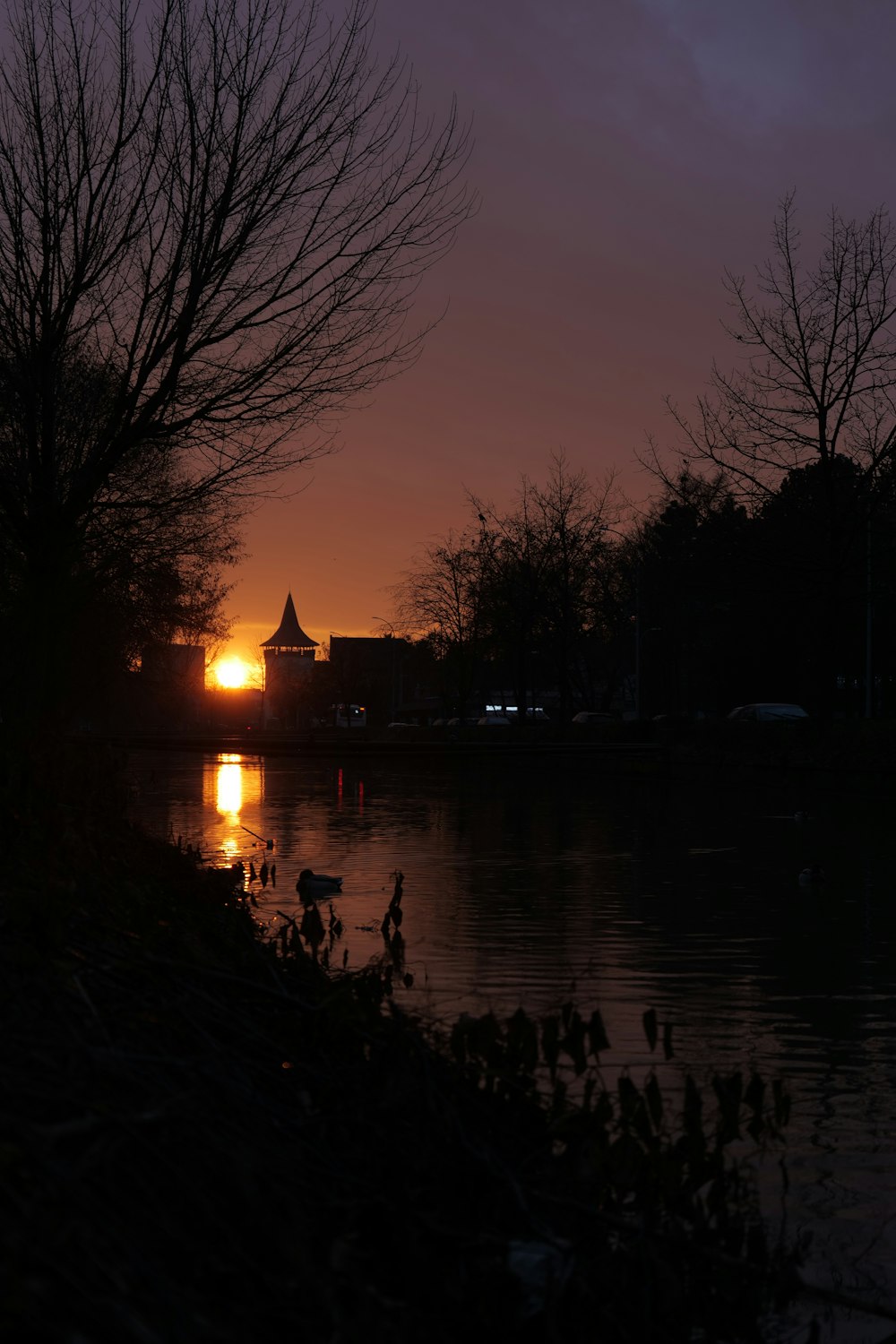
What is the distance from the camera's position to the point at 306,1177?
10.6 ft

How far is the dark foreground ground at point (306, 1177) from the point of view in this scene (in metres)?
2.50

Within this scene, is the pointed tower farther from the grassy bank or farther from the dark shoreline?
the grassy bank

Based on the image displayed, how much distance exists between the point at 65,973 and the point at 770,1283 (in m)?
2.06

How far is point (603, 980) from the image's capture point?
9.48m

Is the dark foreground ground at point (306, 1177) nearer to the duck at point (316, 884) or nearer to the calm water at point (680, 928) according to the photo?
the calm water at point (680, 928)

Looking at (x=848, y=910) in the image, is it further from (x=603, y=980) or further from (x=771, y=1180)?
(x=771, y=1180)

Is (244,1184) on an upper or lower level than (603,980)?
upper

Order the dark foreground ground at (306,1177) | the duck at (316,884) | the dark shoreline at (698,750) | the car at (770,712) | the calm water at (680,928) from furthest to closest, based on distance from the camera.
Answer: the car at (770,712) < the dark shoreline at (698,750) < the duck at (316,884) < the calm water at (680,928) < the dark foreground ground at (306,1177)

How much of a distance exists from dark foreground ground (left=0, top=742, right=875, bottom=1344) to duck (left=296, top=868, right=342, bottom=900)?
8120 millimetres

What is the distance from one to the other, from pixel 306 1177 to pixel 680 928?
9122mm

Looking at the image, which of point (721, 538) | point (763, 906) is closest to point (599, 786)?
point (721, 538)

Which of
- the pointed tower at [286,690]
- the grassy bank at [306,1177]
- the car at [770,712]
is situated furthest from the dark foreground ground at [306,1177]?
the pointed tower at [286,690]

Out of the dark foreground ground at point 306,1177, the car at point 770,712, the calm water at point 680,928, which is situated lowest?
the calm water at point 680,928

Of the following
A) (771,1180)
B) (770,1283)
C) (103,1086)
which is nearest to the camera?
(103,1086)
